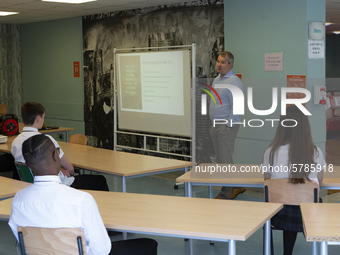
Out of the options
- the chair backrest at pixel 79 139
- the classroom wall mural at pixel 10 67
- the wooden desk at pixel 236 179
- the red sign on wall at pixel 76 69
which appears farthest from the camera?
the classroom wall mural at pixel 10 67

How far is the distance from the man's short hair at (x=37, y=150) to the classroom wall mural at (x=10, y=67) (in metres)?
7.90

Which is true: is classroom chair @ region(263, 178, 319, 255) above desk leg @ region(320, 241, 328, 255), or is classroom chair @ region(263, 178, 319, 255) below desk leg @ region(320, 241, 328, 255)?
above

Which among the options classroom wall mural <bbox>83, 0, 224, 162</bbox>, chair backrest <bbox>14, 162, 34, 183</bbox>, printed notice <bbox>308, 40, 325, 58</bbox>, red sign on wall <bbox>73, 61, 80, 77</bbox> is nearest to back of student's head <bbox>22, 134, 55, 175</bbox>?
chair backrest <bbox>14, 162, 34, 183</bbox>

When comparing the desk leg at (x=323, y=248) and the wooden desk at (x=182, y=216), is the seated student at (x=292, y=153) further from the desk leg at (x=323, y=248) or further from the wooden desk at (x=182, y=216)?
the desk leg at (x=323, y=248)

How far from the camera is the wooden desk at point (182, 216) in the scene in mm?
2631

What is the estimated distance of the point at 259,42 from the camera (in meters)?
6.09

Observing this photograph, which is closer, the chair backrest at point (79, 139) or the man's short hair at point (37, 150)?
the man's short hair at point (37, 150)

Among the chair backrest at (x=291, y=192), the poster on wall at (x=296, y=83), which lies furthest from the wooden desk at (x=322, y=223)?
the poster on wall at (x=296, y=83)

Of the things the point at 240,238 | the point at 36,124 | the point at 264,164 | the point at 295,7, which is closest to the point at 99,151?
the point at 36,124

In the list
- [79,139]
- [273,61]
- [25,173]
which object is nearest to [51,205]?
[25,173]

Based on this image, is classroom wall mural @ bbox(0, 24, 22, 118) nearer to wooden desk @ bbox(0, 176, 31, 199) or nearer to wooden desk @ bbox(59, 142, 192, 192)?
wooden desk @ bbox(59, 142, 192, 192)

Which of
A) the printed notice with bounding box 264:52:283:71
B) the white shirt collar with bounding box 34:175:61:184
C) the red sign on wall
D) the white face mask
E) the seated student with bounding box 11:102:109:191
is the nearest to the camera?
the white shirt collar with bounding box 34:175:61:184

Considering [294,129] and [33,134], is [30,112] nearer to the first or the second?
[33,134]

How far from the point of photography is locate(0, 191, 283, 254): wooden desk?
8.63ft
